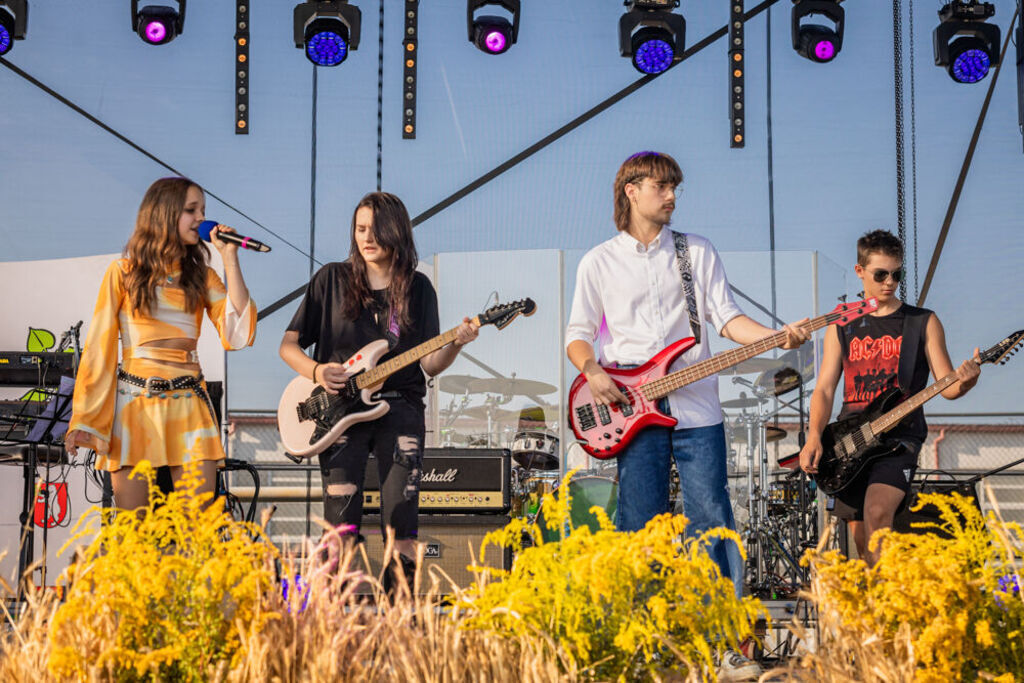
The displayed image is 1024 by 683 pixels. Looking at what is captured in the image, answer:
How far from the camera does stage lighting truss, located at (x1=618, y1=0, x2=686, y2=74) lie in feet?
18.7

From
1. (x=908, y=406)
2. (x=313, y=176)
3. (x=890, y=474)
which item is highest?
(x=313, y=176)

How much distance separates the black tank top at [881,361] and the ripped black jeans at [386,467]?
1637mm

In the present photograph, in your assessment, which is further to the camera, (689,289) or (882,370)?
(882,370)

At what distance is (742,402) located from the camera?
6.12 meters

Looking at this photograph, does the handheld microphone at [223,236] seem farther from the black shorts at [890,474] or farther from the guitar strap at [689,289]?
the black shorts at [890,474]

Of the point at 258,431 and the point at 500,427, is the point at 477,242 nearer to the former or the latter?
the point at 500,427

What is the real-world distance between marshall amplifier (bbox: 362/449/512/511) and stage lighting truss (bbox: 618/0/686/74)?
2.32 meters

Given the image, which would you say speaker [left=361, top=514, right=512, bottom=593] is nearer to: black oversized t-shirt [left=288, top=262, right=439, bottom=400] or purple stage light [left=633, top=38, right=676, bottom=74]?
black oversized t-shirt [left=288, top=262, right=439, bottom=400]

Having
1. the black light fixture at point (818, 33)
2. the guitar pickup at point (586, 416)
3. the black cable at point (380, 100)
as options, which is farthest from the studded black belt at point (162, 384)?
the black light fixture at point (818, 33)

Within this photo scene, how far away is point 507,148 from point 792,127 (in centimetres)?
170

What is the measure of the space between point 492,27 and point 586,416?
303cm

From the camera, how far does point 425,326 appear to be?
11.7ft

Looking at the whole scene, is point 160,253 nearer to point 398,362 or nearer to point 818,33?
point 398,362

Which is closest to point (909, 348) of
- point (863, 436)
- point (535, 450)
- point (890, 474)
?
point (863, 436)
